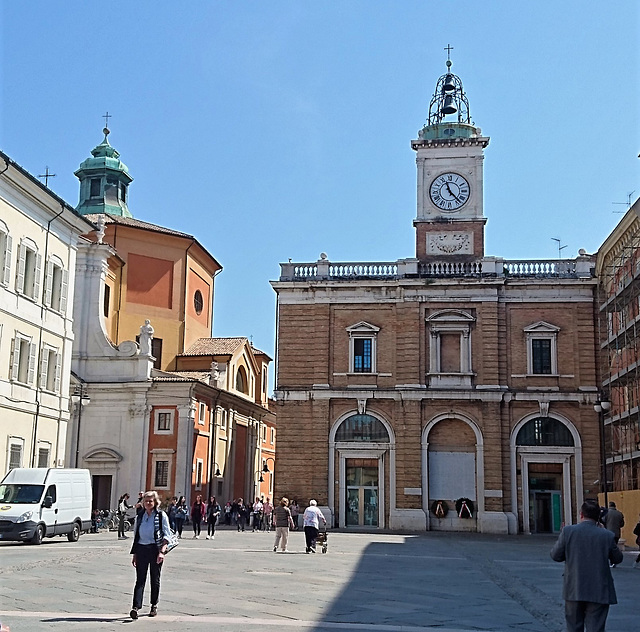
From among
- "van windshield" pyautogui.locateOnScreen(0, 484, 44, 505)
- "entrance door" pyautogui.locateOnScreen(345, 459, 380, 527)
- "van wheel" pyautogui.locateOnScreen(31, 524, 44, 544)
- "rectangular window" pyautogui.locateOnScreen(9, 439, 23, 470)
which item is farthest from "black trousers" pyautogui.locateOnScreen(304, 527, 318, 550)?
"entrance door" pyautogui.locateOnScreen(345, 459, 380, 527)

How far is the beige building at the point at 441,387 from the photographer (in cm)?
3953

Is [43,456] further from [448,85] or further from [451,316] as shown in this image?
[448,85]

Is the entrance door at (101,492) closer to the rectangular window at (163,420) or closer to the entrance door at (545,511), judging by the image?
the rectangular window at (163,420)

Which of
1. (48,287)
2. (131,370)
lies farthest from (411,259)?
(48,287)

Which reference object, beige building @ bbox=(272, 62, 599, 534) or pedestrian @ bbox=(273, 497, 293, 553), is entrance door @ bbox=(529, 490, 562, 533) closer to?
beige building @ bbox=(272, 62, 599, 534)

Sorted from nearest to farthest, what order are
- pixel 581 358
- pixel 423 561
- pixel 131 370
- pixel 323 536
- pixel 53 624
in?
1. pixel 53 624
2. pixel 423 561
3. pixel 323 536
4. pixel 581 358
5. pixel 131 370

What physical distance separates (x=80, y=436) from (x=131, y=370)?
385 cm

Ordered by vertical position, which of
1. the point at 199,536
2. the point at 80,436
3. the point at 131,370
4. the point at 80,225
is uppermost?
the point at 80,225

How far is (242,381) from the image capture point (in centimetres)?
5441

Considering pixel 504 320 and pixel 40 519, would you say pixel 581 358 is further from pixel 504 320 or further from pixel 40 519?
pixel 40 519

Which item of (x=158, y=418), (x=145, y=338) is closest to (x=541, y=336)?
(x=158, y=418)

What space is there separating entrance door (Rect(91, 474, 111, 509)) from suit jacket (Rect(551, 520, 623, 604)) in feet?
117

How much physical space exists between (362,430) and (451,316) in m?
6.55

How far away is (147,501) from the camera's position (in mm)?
12008
